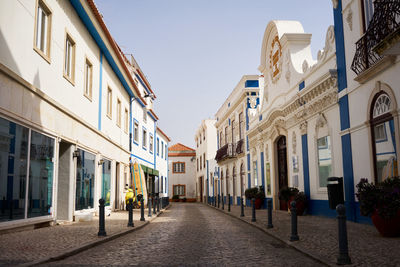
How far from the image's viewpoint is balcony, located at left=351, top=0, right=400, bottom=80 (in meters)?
8.66

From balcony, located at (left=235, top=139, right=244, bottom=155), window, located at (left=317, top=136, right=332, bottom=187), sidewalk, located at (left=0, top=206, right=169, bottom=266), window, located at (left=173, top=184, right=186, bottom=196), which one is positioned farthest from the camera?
window, located at (left=173, top=184, right=186, bottom=196)

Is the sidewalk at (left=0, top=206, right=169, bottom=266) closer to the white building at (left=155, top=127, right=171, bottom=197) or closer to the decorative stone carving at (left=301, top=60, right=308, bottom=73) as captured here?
the decorative stone carving at (left=301, top=60, right=308, bottom=73)

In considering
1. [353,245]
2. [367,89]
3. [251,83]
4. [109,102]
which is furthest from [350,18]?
[251,83]

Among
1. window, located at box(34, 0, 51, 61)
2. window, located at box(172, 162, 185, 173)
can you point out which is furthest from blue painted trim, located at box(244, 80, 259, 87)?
window, located at box(172, 162, 185, 173)

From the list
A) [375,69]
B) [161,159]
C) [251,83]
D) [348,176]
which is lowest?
[348,176]

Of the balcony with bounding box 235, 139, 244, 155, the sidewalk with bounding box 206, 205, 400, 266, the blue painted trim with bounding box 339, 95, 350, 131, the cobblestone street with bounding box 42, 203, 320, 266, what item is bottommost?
the cobblestone street with bounding box 42, 203, 320, 266

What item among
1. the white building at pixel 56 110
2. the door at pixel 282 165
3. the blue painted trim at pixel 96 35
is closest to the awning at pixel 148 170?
the white building at pixel 56 110

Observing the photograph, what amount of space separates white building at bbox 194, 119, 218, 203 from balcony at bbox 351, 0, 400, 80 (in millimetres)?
→ 30072

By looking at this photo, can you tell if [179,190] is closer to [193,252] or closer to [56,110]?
[56,110]

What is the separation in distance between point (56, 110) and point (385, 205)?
8678 mm

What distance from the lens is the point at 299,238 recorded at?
891cm

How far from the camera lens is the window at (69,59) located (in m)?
12.7

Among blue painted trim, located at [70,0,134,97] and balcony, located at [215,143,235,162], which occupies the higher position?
blue painted trim, located at [70,0,134,97]

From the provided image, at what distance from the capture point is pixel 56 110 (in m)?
11.5
